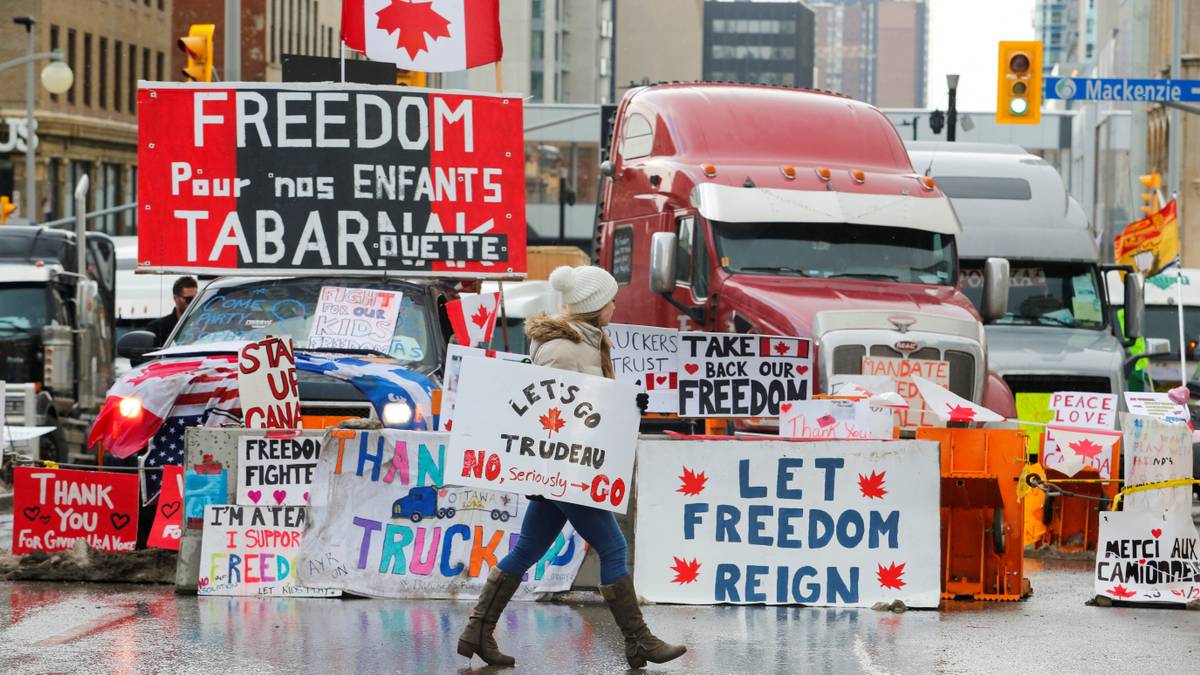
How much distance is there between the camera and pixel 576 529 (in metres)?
9.40

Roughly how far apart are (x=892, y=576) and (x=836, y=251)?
7.27 metres

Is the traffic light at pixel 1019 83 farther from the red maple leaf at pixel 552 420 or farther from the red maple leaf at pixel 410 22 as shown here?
the red maple leaf at pixel 552 420

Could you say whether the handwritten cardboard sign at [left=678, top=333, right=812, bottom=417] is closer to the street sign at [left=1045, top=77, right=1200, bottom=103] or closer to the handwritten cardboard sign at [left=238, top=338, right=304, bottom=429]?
the handwritten cardboard sign at [left=238, top=338, right=304, bottom=429]

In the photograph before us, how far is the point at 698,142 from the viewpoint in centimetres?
1894

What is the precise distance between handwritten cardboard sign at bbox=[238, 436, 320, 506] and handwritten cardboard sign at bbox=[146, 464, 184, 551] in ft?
2.78

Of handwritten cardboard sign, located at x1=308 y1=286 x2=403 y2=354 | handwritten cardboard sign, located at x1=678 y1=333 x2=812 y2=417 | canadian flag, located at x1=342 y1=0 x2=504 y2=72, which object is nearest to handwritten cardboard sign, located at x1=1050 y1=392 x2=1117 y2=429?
handwritten cardboard sign, located at x1=678 y1=333 x2=812 y2=417

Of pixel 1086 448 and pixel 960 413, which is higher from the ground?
pixel 960 413

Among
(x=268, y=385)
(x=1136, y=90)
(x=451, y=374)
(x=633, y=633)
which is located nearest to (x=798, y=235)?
(x=451, y=374)

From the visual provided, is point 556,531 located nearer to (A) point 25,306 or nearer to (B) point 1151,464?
(B) point 1151,464

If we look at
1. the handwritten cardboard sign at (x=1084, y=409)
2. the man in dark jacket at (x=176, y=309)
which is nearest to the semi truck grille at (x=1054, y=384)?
the handwritten cardboard sign at (x=1084, y=409)

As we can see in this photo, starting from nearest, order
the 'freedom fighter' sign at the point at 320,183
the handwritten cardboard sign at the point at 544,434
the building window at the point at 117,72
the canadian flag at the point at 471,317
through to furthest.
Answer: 1. the handwritten cardboard sign at the point at 544,434
2. the canadian flag at the point at 471,317
3. the 'freedom fighter' sign at the point at 320,183
4. the building window at the point at 117,72

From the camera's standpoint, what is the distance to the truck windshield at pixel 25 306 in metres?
22.1

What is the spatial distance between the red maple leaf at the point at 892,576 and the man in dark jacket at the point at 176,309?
7871 mm

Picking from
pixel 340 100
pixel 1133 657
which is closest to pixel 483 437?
pixel 1133 657
